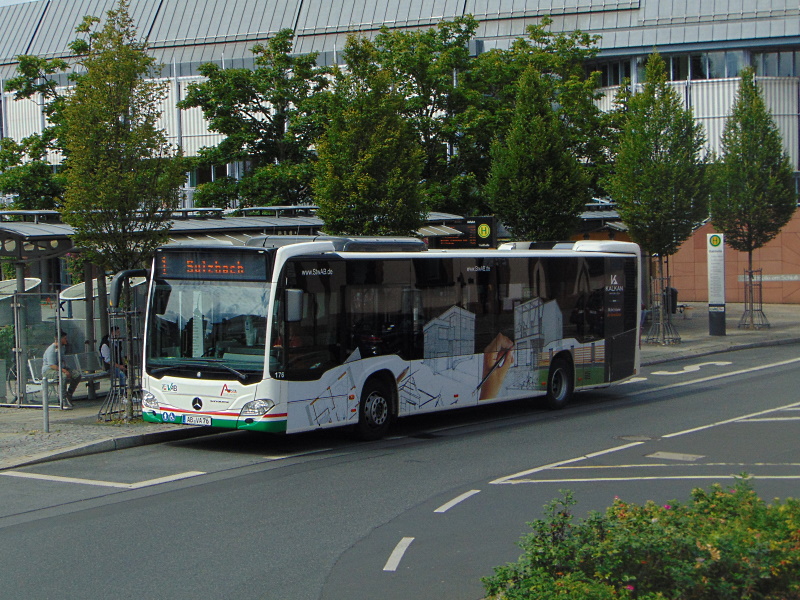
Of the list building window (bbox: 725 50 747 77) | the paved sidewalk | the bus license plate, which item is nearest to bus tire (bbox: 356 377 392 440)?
the bus license plate

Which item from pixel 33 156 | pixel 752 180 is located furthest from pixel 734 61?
pixel 33 156

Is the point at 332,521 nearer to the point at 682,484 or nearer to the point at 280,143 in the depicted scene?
the point at 682,484

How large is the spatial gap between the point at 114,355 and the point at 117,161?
3.08 metres

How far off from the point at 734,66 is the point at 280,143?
23827 millimetres

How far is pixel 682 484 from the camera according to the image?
1022 centimetres

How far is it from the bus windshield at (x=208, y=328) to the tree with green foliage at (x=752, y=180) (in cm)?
2502

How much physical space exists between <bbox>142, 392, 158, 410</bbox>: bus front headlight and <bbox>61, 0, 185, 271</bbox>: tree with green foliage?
9.97 ft

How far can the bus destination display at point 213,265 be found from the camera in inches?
493

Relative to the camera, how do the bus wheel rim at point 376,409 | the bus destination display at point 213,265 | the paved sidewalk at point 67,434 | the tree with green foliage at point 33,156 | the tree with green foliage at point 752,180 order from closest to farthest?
the bus destination display at point 213,265
the paved sidewalk at point 67,434
the bus wheel rim at point 376,409
the tree with green foliage at point 33,156
the tree with green foliage at point 752,180

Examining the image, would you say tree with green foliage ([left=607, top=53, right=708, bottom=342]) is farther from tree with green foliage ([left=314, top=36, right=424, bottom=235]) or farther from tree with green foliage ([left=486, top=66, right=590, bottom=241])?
tree with green foliage ([left=314, top=36, right=424, bottom=235])

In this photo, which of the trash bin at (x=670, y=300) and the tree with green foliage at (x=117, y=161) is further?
the trash bin at (x=670, y=300)

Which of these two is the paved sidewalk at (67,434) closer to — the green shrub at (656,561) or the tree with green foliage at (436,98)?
the green shrub at (656,561)

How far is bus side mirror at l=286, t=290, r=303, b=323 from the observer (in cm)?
1237

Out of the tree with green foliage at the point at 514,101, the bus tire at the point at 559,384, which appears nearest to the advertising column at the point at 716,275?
the tree with green foliage at the point at 514,101
